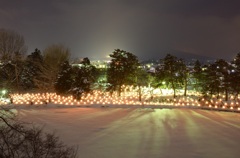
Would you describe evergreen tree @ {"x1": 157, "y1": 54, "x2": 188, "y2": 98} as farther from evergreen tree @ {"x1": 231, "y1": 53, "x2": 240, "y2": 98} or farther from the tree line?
evergreen tree @ {"x1": 231, "y1": 53, "x2": 240, "y2": 98}

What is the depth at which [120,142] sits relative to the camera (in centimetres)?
1046

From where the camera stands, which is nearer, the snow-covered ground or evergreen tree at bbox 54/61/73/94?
the snow-covered ground

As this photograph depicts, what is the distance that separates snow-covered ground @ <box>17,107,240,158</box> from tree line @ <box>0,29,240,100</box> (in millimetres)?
6682

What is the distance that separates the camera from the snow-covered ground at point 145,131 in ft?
30.2

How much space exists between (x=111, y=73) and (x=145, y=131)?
16547mm

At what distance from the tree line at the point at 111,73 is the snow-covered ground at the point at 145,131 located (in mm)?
6682

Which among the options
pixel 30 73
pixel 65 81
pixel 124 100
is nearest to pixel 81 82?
pixel 65 81

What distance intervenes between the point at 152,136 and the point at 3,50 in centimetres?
2358

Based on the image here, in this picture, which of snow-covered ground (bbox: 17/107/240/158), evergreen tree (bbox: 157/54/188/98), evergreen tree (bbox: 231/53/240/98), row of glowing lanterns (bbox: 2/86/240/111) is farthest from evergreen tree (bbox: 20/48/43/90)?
evergreen tree (bbox: 231/53/240/98)

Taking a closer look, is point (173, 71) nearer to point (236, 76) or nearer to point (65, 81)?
point (236, 76)

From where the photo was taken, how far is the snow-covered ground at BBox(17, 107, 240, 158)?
9211 millimetres

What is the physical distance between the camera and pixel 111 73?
28.4 metres

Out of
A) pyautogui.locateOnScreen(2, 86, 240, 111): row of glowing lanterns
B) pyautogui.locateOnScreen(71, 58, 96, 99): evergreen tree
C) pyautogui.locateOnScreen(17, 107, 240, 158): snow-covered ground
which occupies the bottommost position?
pyautogui.locateOnScreen(17, 107, 240, 158): snow-covered ground

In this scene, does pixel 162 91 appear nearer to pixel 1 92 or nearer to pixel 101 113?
pixel 101 113
